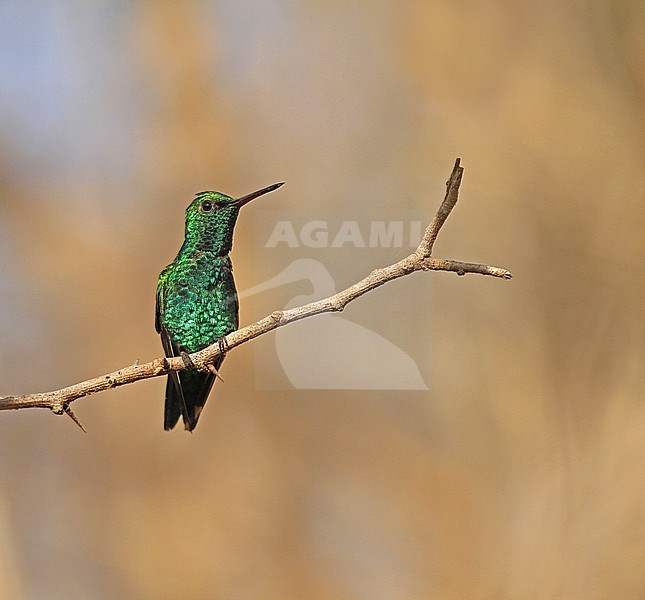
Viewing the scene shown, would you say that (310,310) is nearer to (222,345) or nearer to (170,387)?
(222,345)

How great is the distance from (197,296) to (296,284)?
60cm

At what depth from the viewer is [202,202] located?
2.87 ft

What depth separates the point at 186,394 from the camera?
3.08ft

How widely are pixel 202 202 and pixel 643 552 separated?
47.3 inches

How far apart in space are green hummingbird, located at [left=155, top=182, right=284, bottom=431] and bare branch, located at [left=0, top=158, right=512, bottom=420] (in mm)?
78

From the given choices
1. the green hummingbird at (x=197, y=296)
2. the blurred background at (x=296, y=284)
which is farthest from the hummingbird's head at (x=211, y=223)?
the blurred background at (x=296, y=284)

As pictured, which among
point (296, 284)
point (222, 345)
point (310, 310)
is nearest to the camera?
point (310, 310)

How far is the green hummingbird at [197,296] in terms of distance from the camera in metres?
0.88

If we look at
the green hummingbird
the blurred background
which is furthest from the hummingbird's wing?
the blurred background

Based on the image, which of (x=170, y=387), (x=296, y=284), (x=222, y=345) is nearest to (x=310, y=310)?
(x=222, y=345)

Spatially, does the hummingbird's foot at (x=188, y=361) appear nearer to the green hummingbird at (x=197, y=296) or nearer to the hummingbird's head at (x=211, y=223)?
the green hummingbird at (x=197, y=296)

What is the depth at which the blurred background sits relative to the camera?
1.53 metres

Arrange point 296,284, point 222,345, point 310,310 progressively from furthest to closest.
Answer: point 296,284 → point 222,345 → point 310,310

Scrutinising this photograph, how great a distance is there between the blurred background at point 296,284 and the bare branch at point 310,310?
0.74 metres
